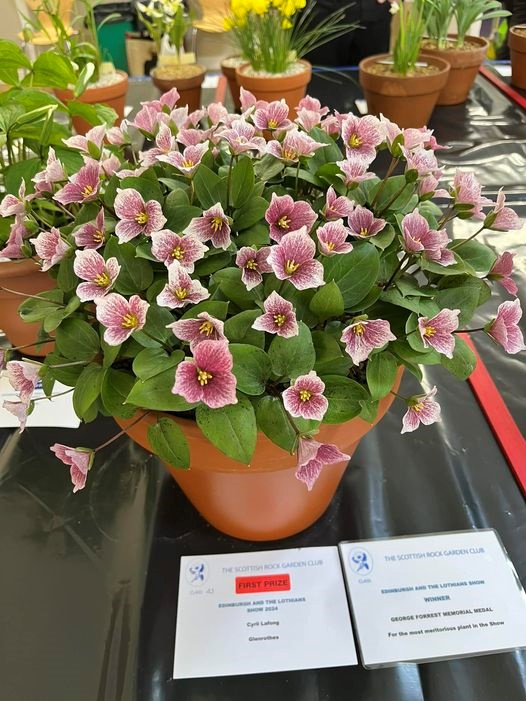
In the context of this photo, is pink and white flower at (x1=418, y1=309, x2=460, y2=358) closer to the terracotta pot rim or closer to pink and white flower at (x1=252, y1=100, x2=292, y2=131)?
pink and white flower at (x1=252, y1=100, x2=292, y2=131)

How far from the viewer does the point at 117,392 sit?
18.7 inches

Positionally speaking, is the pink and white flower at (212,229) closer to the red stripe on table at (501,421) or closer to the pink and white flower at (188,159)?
the pink and white flower at (188,159)

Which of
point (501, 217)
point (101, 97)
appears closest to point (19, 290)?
point (501, 217)

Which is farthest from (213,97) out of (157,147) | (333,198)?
(333,198)

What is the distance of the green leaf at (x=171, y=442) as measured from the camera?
46cm

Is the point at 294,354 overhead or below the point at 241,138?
below

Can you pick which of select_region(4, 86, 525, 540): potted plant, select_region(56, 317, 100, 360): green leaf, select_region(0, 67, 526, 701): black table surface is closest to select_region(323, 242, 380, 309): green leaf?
select_region(4, 86, 525, 540): potted plant

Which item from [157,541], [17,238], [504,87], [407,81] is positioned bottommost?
[157,541]

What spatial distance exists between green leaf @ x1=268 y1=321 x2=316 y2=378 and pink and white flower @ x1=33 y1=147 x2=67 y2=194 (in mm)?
276

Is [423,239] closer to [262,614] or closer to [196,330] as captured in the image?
[196,330]

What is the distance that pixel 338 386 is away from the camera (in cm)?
46

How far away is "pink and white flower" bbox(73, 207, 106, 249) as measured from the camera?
1.63 feet

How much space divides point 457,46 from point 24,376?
1.64m

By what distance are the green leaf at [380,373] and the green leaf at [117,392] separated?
0.20 metres
